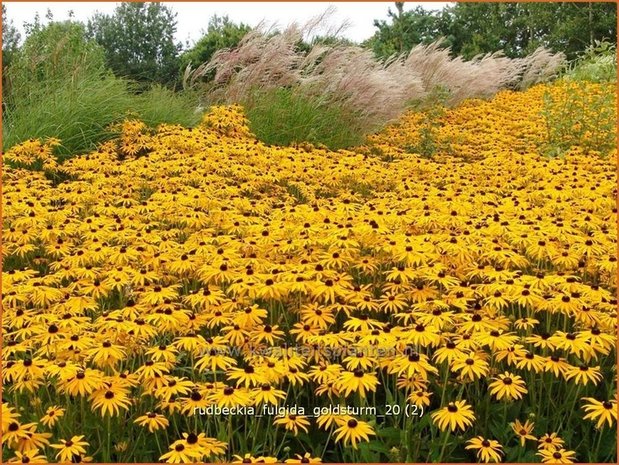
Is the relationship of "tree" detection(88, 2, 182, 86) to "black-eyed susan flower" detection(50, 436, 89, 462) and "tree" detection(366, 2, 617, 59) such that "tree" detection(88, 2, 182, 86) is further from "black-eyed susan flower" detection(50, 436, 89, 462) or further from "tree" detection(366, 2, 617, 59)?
"black-eyed susan flower" detection(50, 436, 89, 462)

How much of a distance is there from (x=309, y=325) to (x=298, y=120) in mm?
4916

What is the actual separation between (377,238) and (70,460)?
1866 mm

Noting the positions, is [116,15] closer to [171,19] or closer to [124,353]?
[171,19]

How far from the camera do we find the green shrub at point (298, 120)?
7203 millimetres

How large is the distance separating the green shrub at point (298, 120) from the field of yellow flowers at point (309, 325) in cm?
235

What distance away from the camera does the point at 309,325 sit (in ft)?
8.35

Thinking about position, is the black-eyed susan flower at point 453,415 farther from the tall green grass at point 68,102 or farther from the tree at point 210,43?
the tree at point 210,43

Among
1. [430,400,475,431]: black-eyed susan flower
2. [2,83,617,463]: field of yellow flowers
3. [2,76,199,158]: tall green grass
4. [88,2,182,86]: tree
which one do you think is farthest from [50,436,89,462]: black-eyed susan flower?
[88,2,182,86]: tree

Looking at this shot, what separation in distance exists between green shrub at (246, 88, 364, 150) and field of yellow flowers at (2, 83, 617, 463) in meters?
2.35

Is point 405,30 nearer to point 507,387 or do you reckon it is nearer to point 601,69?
point 601,69

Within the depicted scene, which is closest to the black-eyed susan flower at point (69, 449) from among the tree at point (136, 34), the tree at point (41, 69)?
the tree at point (41, 69)

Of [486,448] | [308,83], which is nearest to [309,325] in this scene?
[486,448]

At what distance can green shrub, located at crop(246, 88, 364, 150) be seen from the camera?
7.20 m

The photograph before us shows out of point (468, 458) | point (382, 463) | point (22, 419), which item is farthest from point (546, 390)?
point (22, 419)
